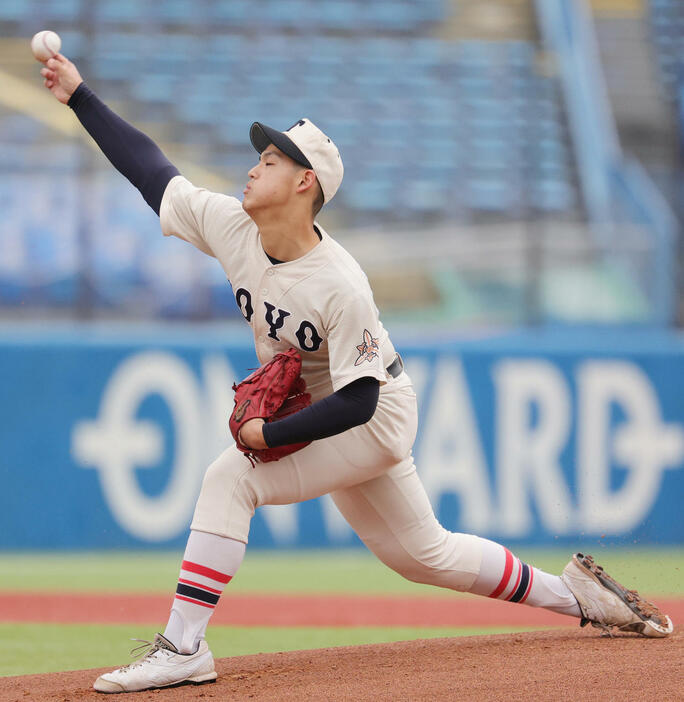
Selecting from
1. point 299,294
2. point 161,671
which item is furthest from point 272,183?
point 161,671

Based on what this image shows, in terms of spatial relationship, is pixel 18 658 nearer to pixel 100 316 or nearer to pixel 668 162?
pixel 100 316

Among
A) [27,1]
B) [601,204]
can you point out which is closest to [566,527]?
[601,204]

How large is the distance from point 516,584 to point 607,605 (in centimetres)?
41

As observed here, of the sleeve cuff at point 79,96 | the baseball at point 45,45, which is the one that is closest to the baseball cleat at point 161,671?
the sleeve cuff at point 79,96

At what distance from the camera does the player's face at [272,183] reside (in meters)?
3.43

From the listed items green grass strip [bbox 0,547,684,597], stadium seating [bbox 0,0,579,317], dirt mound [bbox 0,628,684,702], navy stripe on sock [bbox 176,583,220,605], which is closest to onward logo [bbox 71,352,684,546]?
green grass strip [bbox 0,547,684,597]

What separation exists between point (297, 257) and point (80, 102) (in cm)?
103

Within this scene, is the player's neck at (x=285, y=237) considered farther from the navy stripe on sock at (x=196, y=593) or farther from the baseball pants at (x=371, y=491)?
the navy stripe on sock at (x=196, y=593)

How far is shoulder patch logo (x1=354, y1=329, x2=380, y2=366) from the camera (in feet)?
11.0

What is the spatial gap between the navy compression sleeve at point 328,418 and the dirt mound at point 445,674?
0.75m

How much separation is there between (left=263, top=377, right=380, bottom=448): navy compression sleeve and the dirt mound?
751 mm

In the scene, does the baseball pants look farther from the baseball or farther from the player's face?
the baseball

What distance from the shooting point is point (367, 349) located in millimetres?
3387

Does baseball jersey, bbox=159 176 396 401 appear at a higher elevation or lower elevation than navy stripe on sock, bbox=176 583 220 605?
higher
